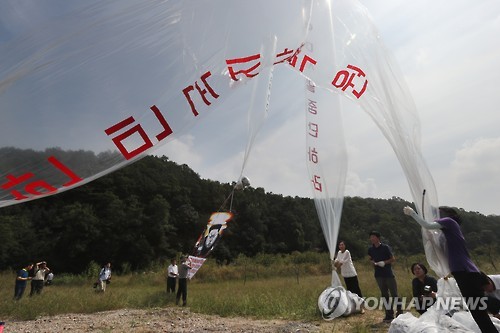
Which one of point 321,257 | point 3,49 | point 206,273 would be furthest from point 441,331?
point 321,257

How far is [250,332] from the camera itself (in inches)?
194

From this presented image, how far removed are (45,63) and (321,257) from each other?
106 feet

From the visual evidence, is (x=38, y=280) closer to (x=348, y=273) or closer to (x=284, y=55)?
(x=348, y=273)

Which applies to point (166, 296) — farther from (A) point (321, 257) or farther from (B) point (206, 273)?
(A) point (321, 257)

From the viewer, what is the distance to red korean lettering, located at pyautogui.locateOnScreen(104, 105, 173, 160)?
222 cm

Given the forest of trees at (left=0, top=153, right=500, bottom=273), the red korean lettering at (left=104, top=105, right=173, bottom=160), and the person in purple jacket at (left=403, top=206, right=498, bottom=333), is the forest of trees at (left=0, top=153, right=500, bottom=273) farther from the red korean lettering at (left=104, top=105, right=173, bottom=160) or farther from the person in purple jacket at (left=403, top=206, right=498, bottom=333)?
the red korean lettering at (left=104, top=105, right=173, bottom=160)

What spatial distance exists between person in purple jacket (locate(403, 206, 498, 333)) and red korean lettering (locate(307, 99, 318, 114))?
2832 mm

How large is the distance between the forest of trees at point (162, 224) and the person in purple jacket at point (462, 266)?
27105 millimetres

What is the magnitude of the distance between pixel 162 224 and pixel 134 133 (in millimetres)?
40736

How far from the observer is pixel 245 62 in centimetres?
299

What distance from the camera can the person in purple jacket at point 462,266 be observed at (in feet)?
10.1

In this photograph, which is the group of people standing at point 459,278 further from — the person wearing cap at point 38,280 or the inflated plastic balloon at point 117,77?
the person wearing cap at point 38,280
